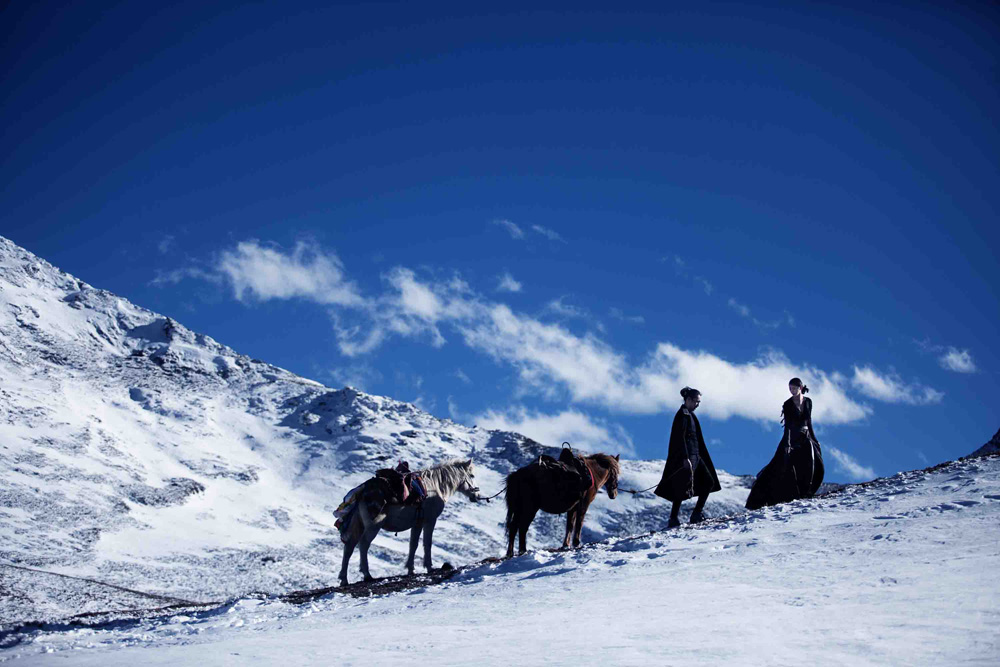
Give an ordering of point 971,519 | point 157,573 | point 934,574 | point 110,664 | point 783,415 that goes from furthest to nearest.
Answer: point 157,573
point 783,415
point 971,519
point 110,664
point 934,574

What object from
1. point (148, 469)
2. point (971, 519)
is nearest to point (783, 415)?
point (971, 519)

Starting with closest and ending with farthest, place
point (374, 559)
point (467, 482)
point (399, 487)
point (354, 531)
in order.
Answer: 1. point (399, 487)
2. point (354, 531)
3. point (467, 482)
4. point (374, 559)

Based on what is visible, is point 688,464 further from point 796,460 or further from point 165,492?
point 165,492

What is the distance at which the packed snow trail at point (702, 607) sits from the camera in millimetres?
5883

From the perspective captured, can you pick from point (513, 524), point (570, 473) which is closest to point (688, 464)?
point (570, 473)

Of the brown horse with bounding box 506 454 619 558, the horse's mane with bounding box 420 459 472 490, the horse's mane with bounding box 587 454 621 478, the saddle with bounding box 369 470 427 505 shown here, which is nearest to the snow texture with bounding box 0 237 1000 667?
the brown horse with bounding box 506 454 619 558

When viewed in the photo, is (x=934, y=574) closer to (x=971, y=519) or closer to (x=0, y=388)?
(x=971, y=519)

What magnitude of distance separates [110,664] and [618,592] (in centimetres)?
521

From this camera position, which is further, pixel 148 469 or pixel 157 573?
pixel 148 469

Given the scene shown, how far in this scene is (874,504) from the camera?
10.9 m

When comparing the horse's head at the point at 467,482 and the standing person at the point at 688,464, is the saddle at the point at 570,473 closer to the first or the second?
the standing person at the point at 688,464

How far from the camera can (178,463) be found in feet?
219

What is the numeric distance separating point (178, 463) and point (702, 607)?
6703cm

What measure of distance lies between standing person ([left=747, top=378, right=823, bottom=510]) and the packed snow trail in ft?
3.59
